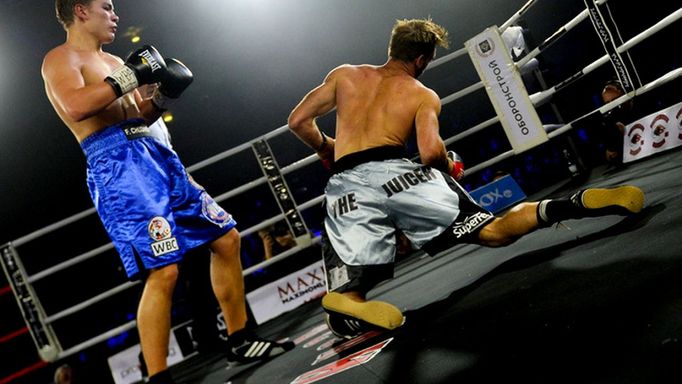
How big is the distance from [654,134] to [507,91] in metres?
0.79

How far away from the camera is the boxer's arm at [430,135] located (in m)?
1.62

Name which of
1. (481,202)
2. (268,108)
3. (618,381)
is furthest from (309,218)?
(618,381)

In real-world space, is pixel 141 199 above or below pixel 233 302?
above

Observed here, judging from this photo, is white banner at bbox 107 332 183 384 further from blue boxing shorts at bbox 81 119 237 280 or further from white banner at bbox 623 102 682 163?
white banner at bbox 623 102 682 163

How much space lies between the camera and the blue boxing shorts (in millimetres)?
1605

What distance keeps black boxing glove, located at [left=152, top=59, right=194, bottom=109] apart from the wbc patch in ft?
1.51

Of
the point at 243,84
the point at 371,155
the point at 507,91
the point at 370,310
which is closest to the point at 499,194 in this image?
the point at 507,91

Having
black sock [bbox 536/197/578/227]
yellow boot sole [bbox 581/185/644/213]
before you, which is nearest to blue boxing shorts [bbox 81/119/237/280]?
black sock [bbox 536/197/578/227]

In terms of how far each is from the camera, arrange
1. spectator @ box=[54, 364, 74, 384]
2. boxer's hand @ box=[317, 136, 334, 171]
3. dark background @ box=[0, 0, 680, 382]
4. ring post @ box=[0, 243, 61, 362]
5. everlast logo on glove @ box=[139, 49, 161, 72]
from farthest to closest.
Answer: dark background @ box=[0, 0, 680, 382]
spectator @ box=[54, 364, 74, 384]
ring post @ box=[0, 243, 61, 362]
boxer's hand @ box=[317, 136, 334, 171]
everlast logo on glove @ box=[139, 49, 161, 72]

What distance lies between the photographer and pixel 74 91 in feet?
5.14

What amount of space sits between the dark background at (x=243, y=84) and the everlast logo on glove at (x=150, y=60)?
8.67ft

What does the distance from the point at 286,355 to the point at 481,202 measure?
6.87ft

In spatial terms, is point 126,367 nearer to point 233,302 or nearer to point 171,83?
point 233,302

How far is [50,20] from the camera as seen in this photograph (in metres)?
5.06
